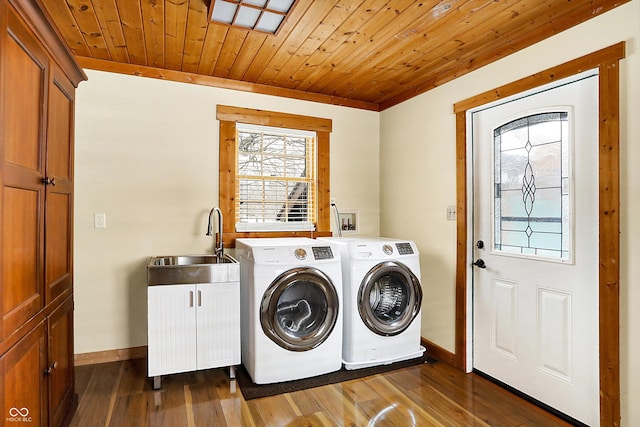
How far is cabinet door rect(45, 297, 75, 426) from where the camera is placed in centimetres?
185

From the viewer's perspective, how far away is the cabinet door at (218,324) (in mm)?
2625

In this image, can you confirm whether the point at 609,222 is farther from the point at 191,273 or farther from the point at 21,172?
the point at 21,172

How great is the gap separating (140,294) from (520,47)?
334cm

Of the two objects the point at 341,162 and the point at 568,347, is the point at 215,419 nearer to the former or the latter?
the point at 568,347

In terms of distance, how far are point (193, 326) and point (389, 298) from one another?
1.53 m

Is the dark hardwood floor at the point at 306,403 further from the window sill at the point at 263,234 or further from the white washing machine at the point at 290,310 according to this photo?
the window sill at the point at 263,234

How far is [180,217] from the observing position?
10.5 ft

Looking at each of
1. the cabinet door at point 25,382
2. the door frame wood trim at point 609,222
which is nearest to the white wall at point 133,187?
the cabinet door at point 25,382

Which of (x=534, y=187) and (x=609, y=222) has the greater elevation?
(x=534, y=187)

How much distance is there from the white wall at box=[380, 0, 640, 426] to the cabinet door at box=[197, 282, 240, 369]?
1.69 m

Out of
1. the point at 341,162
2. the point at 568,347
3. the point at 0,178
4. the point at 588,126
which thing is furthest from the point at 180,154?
the point at 568,347

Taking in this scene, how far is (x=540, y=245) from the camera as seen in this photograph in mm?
2434

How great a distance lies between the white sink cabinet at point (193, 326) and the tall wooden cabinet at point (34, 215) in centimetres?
49

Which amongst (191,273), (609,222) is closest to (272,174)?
(191,273)
